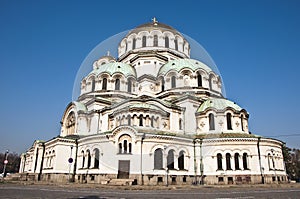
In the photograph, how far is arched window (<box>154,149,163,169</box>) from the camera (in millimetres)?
25972

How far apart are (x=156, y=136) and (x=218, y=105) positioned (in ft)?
32.7

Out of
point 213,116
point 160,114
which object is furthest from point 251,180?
point 160,114

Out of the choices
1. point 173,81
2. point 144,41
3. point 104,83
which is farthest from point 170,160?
point 144,41

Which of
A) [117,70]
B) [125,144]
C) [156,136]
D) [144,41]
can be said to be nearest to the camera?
[125,144]

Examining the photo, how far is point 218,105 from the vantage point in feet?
103

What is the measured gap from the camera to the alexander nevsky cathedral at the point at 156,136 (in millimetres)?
26000

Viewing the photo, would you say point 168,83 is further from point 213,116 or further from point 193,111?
point 213,116

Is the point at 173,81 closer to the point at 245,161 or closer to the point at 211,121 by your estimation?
the point at 211,121

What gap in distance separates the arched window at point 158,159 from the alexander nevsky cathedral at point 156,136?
0.11 m

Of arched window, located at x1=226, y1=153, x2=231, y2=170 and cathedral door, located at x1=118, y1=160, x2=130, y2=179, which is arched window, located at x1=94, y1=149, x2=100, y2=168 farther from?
arched window, located at x1=226, y1=153, x2=231, y2=170

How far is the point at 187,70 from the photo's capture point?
35.2m

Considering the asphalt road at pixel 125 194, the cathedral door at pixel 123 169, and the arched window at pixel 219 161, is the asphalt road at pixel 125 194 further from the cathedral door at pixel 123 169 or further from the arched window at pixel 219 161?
the arched window at pixel 219 161

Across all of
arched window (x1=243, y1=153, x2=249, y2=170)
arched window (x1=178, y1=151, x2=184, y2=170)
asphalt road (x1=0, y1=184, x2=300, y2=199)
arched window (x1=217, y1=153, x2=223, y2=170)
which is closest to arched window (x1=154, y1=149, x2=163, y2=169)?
arched window (x1=178, y1=151, x2=184, y2=170)

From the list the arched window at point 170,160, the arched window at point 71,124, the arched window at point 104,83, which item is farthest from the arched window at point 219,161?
the arched window at point 71,124
